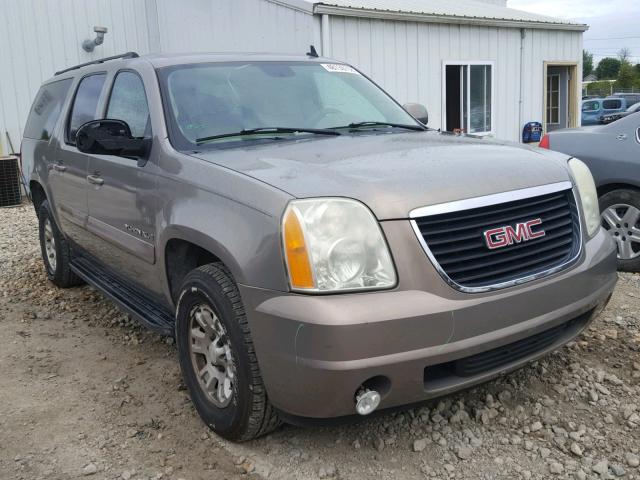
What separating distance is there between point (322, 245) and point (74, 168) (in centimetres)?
280

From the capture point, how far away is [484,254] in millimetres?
2607

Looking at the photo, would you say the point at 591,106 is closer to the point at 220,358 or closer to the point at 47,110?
the point at 47,110

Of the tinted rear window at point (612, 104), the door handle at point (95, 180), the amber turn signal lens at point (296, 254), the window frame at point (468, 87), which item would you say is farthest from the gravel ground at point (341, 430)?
the tinted rear window at point (612, 104)

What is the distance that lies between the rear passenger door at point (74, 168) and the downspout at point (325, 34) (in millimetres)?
6968

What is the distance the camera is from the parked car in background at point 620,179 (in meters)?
5.41

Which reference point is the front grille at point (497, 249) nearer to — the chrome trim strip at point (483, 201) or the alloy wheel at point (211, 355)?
the chrome trim strip at point (483, 201)

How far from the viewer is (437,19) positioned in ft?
42.4

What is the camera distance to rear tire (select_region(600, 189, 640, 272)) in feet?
17.7

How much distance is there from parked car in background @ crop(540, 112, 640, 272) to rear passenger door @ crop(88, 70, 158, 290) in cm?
392

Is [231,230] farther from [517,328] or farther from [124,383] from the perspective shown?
[124,383]

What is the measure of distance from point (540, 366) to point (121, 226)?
2.54 metres

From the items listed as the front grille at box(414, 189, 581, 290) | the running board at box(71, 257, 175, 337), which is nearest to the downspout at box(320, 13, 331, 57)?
the running board at box(71, 257, 175, 337)

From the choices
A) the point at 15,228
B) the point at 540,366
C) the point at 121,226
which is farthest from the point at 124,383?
the point at 15,228

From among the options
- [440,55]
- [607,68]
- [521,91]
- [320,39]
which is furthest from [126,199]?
[607,68]
